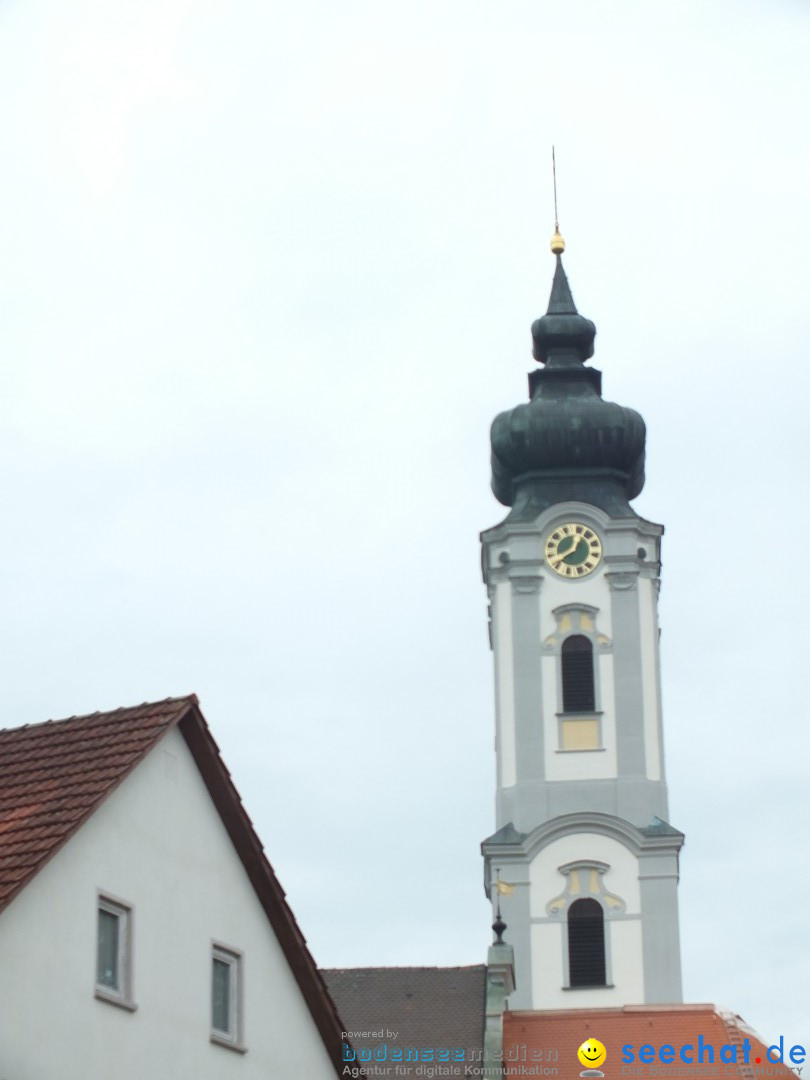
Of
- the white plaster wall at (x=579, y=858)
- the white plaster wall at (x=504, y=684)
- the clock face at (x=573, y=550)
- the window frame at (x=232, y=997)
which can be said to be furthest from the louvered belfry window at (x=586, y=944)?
the window frame at (x=232, y=997)

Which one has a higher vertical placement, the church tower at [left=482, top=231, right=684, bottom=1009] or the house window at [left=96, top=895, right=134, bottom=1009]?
the church tower at [left=482, top=231, right=684, bottom=1009]

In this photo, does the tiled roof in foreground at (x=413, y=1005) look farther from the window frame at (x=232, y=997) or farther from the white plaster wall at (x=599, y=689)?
the window frame at (x=232, y=997)

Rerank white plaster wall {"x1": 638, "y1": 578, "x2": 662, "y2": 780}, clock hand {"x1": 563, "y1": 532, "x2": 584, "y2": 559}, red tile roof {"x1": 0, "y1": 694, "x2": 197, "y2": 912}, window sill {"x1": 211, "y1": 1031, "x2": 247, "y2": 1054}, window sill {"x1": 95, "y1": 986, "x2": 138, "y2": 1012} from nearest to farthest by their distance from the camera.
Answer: red tile roof {"x1": 0, "y1": 694, "x2": 197, "y2": 912}, window sill {"x1": 95, "y1": 986, "x2": 138, "y2": 1012}, window sill {"x1": 211, "y1": 1031, "x2": 247, "y2": 1054}, white plaster wall {"x1": 638, "y1": 578, "x2": 662, "y2": 780}, clock hand {"x1": 563, "y1": 532, "x2": 584, "y2": 559}

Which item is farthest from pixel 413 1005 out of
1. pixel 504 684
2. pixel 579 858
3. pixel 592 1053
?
pixel 504 684

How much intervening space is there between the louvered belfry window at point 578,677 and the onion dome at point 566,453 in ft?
9.93

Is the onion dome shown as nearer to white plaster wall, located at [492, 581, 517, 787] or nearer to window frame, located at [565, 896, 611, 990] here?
white plaster wall, located at [492, 581, 517, 787]

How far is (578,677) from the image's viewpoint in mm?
46625

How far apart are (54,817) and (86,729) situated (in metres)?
1.62

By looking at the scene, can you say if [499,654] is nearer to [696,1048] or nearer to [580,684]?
[580,684]

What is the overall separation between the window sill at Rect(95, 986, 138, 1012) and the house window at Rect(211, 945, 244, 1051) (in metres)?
1.46

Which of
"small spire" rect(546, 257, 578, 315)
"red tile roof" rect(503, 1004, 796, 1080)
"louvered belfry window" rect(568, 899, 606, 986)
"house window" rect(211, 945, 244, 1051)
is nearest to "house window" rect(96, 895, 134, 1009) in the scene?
"house window" rect(211, 945, 244, 1051)

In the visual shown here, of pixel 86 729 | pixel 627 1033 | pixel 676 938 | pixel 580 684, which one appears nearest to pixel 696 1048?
pixel 627 1033

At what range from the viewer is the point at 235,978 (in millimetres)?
18219

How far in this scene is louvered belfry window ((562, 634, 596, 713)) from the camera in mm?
46500
